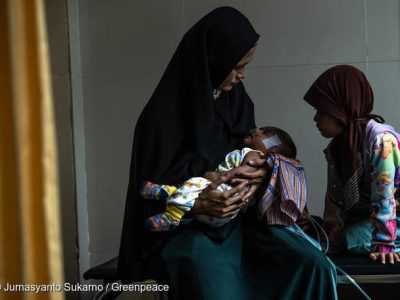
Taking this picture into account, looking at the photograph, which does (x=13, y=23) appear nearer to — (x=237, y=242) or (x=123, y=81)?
(x=237, y=242)

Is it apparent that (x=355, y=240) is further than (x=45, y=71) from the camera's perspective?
Yes

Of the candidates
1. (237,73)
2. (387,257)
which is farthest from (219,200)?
(387,257)

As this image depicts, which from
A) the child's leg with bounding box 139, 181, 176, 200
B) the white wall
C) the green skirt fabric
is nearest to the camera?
the green skirt fabric

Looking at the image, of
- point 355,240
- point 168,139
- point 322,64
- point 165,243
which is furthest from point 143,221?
point 322,64

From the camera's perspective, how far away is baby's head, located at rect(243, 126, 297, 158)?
2359 millimetres

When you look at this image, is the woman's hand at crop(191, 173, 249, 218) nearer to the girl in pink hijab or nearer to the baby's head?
the baby's head

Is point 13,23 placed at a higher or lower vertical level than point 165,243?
higher

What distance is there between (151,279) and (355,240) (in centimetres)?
84

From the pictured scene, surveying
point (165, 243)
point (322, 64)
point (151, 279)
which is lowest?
point (151, 279)

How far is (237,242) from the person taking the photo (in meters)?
2.27

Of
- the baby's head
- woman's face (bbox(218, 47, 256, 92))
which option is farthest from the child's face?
woman's face (bbox(218, 47, 256, 92))

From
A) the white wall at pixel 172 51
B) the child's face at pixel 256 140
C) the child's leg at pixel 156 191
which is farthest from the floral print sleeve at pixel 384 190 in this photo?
the white wall at pixel 172 51

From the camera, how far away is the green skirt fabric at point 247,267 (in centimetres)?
206

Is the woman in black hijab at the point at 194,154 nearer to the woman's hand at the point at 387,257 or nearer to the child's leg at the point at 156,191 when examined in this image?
the child's leg at the point at 156,191
